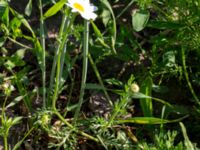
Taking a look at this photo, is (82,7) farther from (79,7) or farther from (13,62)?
(13,62)

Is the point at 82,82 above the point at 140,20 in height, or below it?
below

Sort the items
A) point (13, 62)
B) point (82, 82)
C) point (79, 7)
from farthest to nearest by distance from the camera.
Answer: point (13, 62) < point (82, 82) < point (79, 7)

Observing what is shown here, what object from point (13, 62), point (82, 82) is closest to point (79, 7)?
point (82, 82)

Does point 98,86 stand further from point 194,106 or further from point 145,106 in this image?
point 194,106

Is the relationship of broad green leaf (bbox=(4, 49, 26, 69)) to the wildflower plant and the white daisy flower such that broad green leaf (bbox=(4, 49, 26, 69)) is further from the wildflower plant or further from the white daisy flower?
the white daisy flower

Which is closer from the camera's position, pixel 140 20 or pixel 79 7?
pixel 79 7

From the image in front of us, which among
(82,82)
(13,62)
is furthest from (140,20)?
(13,62)

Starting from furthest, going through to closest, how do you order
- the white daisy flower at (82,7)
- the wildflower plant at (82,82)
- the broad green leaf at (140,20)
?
the broad green leaf at (140,20), the wildflower plant at (82,82), the white daisy flower at (82,7)

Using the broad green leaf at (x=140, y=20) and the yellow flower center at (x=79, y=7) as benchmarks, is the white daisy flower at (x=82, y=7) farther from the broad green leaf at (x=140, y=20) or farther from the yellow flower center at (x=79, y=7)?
the broad green leaf at (x=140, y=20)

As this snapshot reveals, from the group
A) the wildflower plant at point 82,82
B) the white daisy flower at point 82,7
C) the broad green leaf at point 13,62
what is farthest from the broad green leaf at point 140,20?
the broad green leaf at point 13,62

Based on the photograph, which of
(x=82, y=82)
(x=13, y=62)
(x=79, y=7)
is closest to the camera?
(x=79, y=7)

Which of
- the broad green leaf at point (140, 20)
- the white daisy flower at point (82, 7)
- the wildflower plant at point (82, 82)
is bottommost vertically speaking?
the wildflower plant at point (82, 82)

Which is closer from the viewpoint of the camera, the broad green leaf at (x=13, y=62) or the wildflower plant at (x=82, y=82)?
the wildflower plant at (x=82, y=82)
